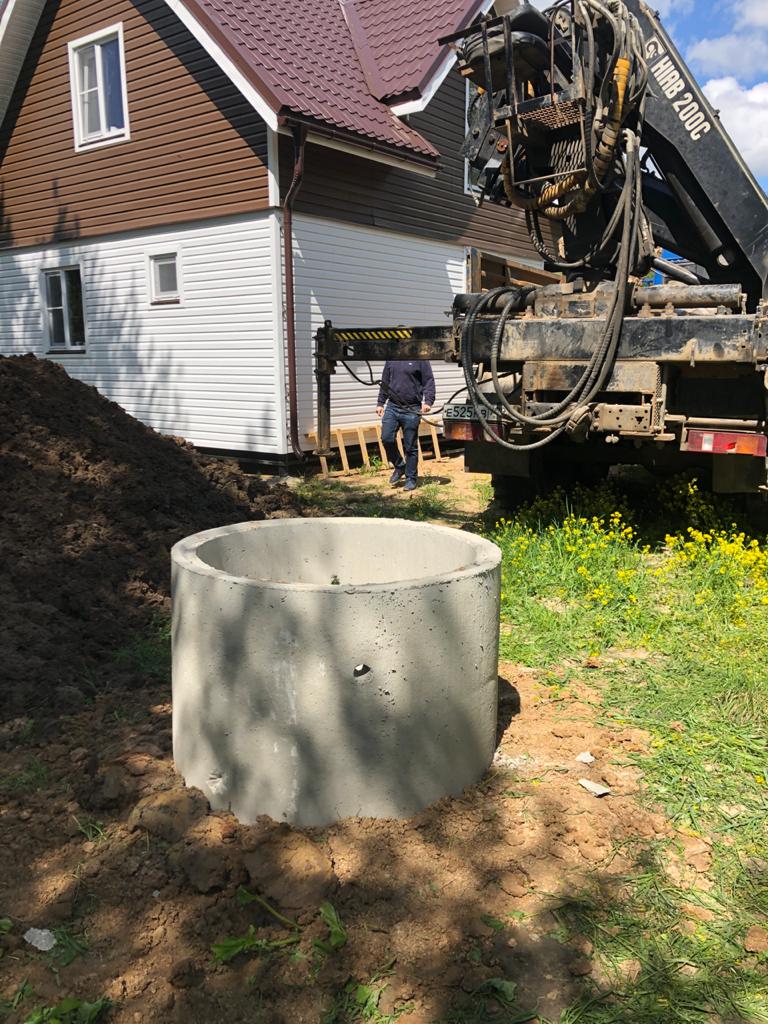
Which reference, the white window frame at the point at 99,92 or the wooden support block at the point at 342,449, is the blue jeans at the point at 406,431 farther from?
the white window frame at the point at 99,92

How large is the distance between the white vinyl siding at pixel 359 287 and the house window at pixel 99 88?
3.85m

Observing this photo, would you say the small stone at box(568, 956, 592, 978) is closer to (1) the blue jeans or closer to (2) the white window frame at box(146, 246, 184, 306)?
(1) the blue jeans

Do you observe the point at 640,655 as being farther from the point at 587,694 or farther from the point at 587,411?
the point at 587,411

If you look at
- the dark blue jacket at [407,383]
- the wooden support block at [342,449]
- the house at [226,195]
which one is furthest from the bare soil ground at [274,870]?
the wooden support block at [342,449]

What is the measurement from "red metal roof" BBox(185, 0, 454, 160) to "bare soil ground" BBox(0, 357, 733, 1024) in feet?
27.4

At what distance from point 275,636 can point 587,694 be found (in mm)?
2015

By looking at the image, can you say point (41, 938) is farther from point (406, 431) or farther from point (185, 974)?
point (406, 431)

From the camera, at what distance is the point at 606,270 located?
22.1 ft

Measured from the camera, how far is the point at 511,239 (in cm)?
1638

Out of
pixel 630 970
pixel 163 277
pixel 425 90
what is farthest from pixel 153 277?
pixel 630 970

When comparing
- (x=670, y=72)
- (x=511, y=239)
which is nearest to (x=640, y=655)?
(x=670, y=72)

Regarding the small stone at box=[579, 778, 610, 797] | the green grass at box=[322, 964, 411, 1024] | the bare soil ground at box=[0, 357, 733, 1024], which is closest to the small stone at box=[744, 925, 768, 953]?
the bare soil ground at box=[0, 357, 733, 1024]

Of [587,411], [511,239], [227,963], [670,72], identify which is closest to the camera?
[227,963]

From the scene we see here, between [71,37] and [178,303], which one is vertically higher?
[71,37]
